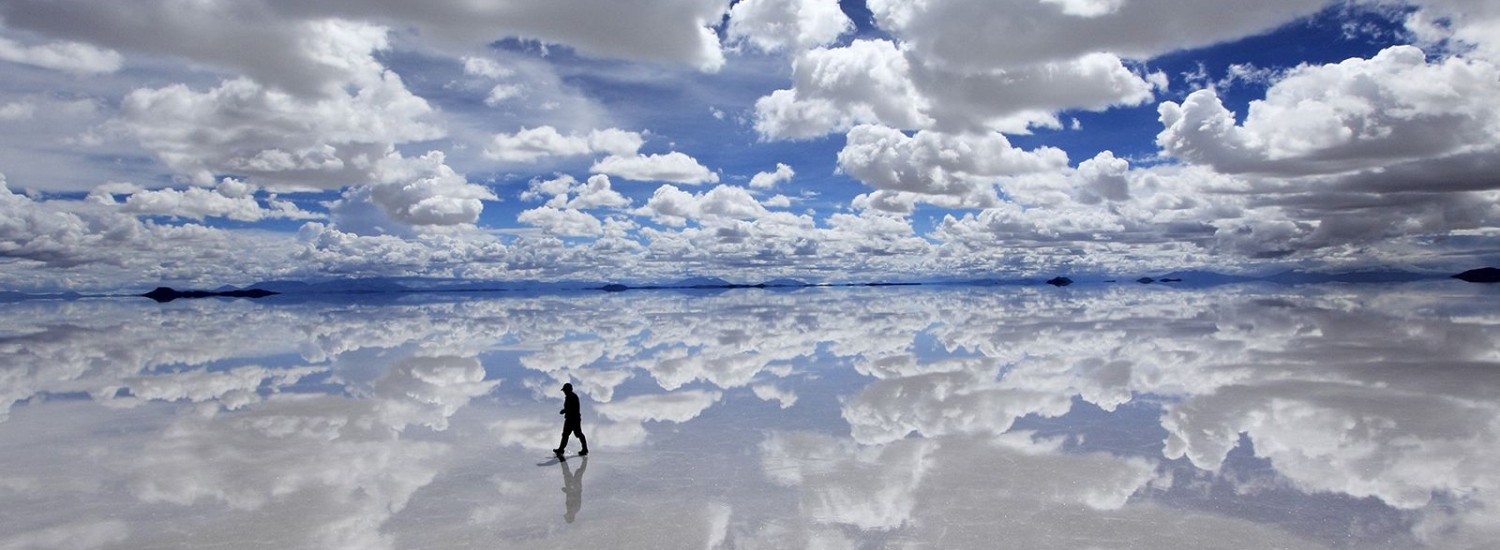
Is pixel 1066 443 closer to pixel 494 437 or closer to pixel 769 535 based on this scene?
pixel 769 535

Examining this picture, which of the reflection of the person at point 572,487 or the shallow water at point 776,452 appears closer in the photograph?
the shallow water at point 776,452

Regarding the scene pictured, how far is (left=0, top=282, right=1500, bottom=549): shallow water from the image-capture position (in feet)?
34.1

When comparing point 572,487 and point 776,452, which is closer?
point 572,487

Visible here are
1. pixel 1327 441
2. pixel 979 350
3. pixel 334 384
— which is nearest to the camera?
pixel 1327 441

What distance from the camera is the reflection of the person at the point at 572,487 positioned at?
37.1ft

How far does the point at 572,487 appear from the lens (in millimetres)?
12508

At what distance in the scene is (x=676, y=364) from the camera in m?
28.5

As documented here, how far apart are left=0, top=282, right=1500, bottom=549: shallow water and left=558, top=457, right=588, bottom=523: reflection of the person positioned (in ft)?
0.23

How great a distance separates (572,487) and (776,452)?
389 centimetres

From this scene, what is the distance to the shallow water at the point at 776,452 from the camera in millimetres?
10398

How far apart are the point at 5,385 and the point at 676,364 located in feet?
69.7

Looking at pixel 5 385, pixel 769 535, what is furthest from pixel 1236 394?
pixel 5 385

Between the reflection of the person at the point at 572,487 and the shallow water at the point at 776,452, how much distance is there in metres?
0.07

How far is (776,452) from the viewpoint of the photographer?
48.1 ft
